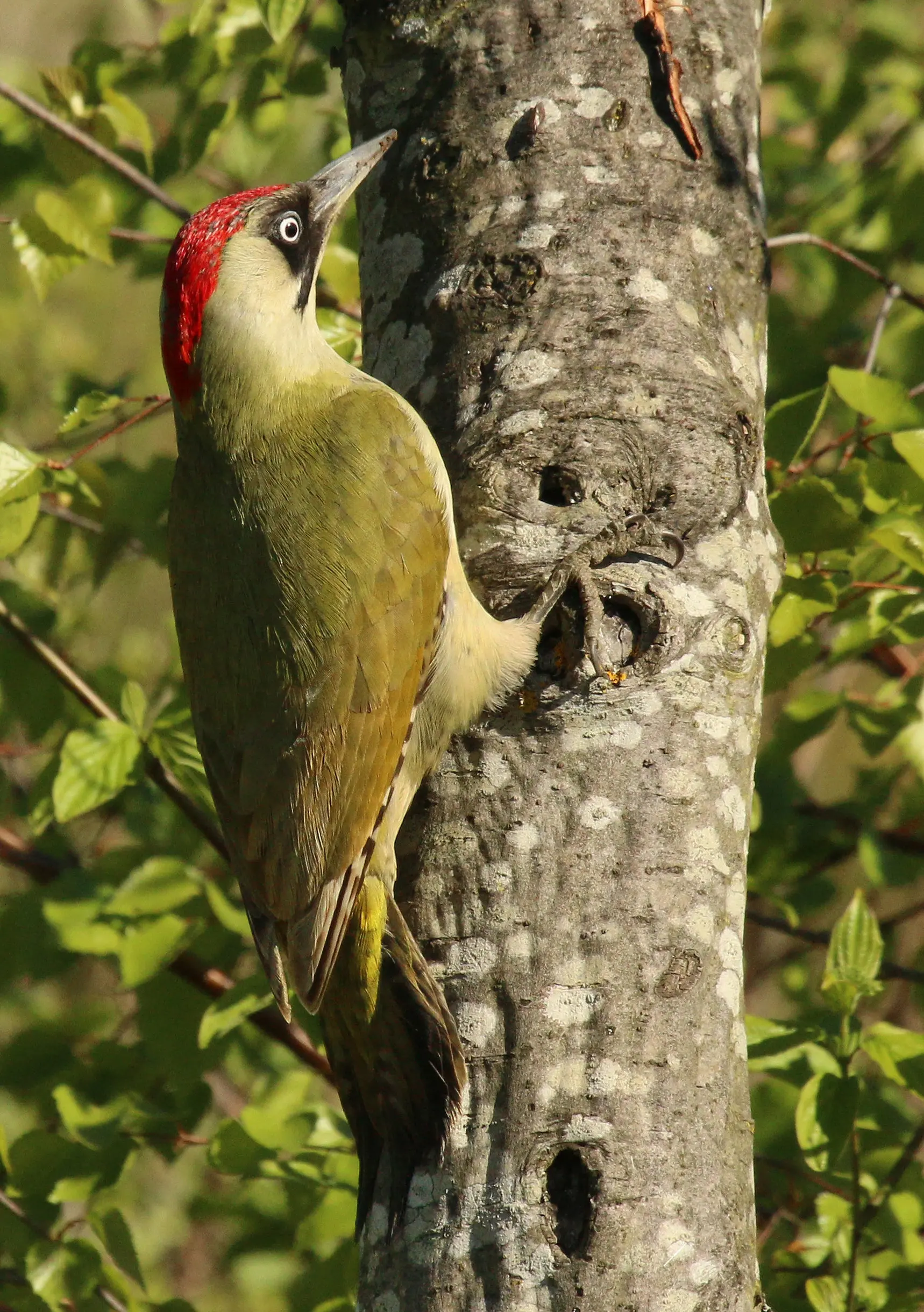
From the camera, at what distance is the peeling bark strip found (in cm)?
203

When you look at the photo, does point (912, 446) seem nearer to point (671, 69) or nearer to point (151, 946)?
point (671, 69)

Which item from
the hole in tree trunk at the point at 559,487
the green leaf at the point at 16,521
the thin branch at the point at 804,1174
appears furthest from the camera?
the thin branch at the point at 804,1174

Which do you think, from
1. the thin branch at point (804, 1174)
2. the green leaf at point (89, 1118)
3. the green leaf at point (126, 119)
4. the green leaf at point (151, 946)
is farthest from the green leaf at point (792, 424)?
the green leaf at point (89, 1118)

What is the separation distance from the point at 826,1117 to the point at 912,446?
52.0 inches

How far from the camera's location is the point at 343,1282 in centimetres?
315

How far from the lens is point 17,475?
3.12m

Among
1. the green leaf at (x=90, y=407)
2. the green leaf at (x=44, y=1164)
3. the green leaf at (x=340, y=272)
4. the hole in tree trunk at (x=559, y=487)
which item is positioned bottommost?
the green leaf at (x=44, y=1164)

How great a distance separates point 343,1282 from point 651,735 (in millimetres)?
1658

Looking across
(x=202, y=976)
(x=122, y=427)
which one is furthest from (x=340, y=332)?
(x=202, y=976)

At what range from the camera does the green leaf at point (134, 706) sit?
→ 3.15m

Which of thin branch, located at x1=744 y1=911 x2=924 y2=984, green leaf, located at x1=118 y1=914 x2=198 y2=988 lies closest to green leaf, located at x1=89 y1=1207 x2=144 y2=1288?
green leaf, located at x1=118 y1=914 x2=198 y2=988

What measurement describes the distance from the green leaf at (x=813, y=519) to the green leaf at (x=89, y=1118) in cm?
205

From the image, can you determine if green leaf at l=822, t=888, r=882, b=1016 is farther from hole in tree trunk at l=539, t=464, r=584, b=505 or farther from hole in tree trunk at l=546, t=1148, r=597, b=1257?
hole in tree trunk at l=539, t=464, r=584, b=505

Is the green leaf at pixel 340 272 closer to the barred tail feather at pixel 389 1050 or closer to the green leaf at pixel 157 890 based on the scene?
the green leaf at pixel 157 890
